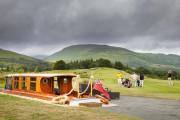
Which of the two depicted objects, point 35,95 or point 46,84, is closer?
point 35,95

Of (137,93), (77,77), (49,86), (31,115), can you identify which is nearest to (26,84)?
(49,86)

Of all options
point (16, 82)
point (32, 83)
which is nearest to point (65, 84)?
point (32, 83)

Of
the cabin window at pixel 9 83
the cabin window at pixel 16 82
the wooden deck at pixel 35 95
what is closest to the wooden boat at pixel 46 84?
the wooden deck at pixel 35 95

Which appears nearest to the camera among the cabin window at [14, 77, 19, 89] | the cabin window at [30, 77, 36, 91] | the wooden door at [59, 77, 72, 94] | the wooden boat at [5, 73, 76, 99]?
the wooden boat at [5, 73, 76, 99]

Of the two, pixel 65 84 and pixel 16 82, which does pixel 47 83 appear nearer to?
pixel 65 84

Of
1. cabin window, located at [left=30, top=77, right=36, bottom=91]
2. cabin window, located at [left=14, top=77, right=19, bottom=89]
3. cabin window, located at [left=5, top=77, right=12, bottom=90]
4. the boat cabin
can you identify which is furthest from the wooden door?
cabin window, located at [left=5, top=77, right=12, bottom=90]

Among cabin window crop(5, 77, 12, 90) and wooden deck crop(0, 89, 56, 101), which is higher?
cabin window crop(5, 77, 12, 90)

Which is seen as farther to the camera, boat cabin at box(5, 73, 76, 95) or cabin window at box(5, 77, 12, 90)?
cabin window at box(5, 77, 12, 90)

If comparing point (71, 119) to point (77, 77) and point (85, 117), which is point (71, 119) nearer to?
point (85, 117)

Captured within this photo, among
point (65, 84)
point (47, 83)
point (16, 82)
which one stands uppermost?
point (16, 82)

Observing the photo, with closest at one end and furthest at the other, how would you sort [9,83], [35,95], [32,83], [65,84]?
1. [35,95]
2. [65,84]
3. [32,83]
4. [9,83]

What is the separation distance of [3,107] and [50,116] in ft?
9.95

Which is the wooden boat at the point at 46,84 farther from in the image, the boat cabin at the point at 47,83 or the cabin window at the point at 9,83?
the cabin window at the point at 9,83

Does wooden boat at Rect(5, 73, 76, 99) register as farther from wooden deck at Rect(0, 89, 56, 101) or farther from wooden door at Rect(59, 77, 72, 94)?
wooden deck at Rect(0, 89, 56, 101)
